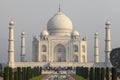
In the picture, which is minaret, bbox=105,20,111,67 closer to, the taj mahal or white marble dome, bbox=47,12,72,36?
the taj mahal

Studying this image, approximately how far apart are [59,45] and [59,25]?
2712 mm

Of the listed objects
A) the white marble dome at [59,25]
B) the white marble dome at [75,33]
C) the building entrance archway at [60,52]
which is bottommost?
the building entrance archway at [60,52]

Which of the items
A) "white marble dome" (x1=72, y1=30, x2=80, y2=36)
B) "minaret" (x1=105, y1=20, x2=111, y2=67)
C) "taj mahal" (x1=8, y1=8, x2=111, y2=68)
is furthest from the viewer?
"white marble dome" (x1=72, y1=30, x2=80, y2=36)

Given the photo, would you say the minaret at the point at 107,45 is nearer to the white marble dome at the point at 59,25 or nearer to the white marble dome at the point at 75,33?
the white marble dome at the point at 75,33

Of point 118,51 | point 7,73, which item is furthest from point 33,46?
point 7,73

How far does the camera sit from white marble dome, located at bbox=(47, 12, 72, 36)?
2233 inches

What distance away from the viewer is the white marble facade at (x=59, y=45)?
56.0 meters

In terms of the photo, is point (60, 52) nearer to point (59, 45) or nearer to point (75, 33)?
point (59, 45)

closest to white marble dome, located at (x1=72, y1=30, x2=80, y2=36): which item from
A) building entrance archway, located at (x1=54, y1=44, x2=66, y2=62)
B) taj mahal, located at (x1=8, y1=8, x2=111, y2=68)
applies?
taj mahal, located at (x1=8, y1=8, x2=111, y2=68)

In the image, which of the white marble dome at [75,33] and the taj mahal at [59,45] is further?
the white marble dome at [75,33]

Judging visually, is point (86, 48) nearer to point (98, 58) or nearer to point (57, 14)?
point (98, 58)

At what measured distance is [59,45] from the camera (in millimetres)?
56875

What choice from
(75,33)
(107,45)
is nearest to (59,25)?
(75,33)

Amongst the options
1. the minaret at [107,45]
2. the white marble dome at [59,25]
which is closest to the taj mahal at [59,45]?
the white marble dome at [59,25]
